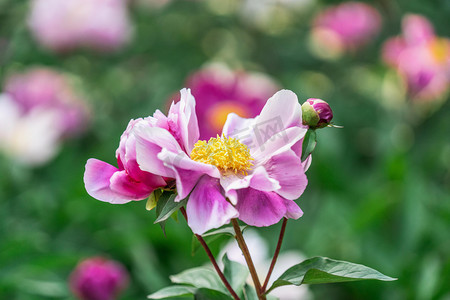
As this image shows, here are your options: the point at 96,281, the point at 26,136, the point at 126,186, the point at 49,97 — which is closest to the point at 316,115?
the point at 126,186

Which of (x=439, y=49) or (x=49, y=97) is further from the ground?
(x=439, y=49)

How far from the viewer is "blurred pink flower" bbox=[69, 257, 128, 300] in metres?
0.77

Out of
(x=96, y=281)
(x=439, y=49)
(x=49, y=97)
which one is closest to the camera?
(x=96, y=281)

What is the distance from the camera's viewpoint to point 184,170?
0.36 metres

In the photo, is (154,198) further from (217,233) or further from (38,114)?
(38,114)

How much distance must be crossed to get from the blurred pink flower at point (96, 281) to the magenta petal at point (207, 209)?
0.45 m

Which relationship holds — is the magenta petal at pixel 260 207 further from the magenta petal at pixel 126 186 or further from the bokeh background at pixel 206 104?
the bokeh background at pixel 206 104

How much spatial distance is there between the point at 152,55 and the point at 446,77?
0.82 meters

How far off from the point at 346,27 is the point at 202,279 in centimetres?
127

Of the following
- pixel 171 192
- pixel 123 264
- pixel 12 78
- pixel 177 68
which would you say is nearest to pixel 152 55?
pixel 177 68

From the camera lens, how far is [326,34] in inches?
63.2

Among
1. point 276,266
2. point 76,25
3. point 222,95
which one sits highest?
point 76,25

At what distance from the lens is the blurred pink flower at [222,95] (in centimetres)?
133

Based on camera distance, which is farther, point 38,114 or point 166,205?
point 38,114
